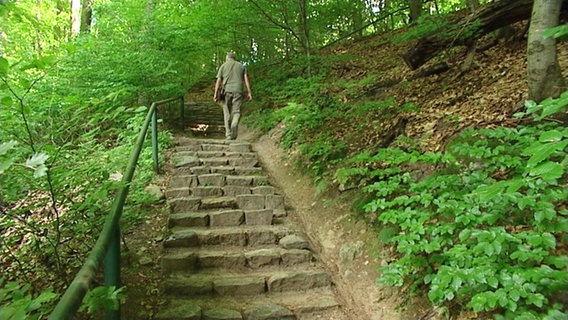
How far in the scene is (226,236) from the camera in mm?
4121

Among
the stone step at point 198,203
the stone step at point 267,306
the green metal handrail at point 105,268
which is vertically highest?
the green metal handrail at point 105,268

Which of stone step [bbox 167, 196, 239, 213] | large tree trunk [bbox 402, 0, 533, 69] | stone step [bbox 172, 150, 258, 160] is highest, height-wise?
large tree trunk [bbox 402, 0, 533, 69]

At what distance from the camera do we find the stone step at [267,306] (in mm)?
3047

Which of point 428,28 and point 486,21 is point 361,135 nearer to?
point 428,28

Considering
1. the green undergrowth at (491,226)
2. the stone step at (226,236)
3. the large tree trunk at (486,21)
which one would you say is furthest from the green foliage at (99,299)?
the large tree trunk at (486,21)

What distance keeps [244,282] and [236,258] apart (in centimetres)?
37

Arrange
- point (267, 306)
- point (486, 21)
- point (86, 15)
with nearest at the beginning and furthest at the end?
point (267, 306) → point (486, 21) → point (86, 15)

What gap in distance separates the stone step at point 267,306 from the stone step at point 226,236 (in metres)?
0.79

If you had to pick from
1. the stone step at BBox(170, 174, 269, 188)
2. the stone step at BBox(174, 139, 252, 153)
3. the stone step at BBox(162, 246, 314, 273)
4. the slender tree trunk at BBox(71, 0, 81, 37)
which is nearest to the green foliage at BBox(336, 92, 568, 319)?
the stone step at BBox(162, 246, 314, 273)

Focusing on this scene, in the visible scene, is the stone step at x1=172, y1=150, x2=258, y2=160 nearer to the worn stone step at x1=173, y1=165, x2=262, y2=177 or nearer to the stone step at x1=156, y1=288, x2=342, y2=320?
the worn stone step at x1=173, y1=165, x2=262, y2=177

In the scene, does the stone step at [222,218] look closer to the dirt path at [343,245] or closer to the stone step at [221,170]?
the dirt path at [343,245]

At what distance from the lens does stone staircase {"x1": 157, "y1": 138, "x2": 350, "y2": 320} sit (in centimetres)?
325

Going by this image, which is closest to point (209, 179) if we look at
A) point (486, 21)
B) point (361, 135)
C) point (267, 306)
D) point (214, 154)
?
point (214, 154)

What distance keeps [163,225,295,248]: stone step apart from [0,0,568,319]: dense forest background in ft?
1.78
